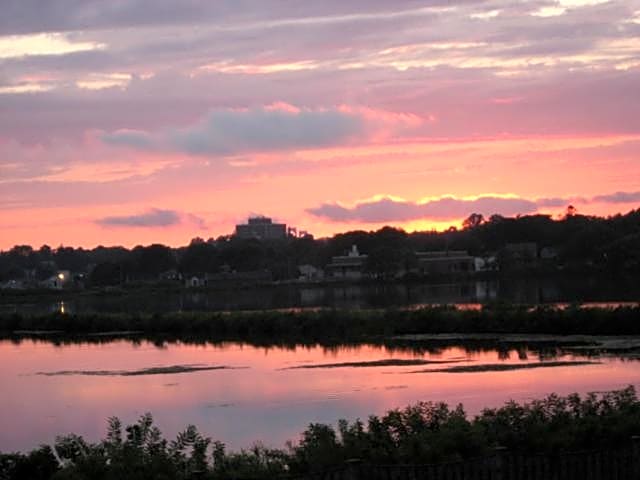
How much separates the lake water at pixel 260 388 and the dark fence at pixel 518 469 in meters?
9.82

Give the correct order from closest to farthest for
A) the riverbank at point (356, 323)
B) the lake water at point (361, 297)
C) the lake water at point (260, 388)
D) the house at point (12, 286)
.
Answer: the lake water at point (260, 388), the riverbank at point (356, 323), the lake water at point (361, 297), the house at point (12, 286)

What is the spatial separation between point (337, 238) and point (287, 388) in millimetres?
139458

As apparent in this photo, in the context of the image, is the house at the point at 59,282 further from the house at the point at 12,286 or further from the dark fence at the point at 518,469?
the dark fence at the point at 518,469

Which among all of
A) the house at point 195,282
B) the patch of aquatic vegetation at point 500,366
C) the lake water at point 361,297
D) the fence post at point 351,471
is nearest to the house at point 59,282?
the house at point 195,282

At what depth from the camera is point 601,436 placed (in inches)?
564

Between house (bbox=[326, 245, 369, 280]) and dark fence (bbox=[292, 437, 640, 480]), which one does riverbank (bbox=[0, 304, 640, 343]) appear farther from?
house (bbox=[326, 245, 369, 280])

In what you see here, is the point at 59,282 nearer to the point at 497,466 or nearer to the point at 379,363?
the point at 379,363

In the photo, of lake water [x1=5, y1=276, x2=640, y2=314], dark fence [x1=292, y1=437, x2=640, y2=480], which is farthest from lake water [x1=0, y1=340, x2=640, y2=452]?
lake water [x1=5, y1=276, x2=640, y2=314]

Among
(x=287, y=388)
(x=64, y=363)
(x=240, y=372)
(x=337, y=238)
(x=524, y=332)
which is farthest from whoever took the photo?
(x=337, y=238)

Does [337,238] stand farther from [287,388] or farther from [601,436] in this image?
[601,436]

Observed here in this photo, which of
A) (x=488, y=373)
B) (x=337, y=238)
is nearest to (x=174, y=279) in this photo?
(x=337, y=238)

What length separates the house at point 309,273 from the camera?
144312 mm

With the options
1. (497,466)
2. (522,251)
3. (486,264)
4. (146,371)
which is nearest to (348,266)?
(486,264)

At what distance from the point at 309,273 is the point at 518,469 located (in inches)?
5456
